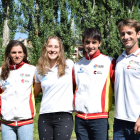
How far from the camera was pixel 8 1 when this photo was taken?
1174 cm

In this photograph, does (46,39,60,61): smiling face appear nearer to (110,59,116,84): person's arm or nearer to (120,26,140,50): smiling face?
(110,59,116,84): person's arm

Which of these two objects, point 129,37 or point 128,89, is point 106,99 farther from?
point 129,37

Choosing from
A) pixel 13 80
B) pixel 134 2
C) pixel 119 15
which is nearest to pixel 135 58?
pixel 13 80

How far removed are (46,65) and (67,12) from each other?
28.6ft

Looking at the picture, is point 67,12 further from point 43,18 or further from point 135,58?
point 135,58

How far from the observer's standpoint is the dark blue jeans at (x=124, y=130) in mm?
2307

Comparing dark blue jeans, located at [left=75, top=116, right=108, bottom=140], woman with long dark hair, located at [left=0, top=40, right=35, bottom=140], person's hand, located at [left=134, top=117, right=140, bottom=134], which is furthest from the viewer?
woman with long dark hair, located at [left=0, top=40, right=35, bottom=140]

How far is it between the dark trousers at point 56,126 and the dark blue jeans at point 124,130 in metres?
0.55

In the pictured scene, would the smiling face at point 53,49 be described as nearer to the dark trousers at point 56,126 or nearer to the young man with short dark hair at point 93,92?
the young man with short dark hair at point 93,92

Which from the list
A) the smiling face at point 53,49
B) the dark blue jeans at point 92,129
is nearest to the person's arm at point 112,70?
the dark blue jeans at point 92,129

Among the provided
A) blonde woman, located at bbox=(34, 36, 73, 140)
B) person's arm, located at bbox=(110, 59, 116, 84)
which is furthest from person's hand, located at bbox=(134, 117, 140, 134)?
blonde woman, located at bbox=(34, 36, 73, 140)

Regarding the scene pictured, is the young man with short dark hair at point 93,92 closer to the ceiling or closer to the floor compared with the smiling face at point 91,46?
closer to the floor

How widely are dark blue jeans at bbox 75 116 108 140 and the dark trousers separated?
4.9 inches

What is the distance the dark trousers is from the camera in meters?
2.44
